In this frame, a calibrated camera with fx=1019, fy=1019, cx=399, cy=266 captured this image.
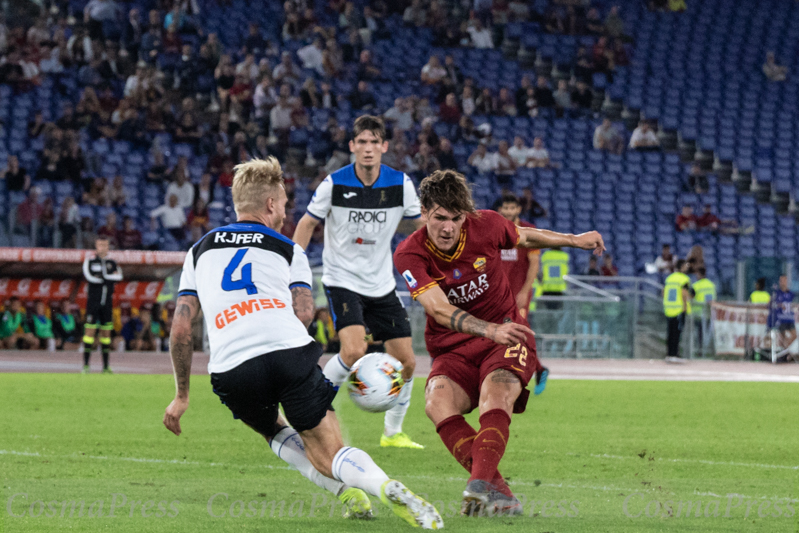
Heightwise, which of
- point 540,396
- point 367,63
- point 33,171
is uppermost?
point 367,63

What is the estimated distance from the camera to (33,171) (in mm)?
21578

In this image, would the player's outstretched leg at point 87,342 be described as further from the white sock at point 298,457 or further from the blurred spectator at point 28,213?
the white sock at point 298,457

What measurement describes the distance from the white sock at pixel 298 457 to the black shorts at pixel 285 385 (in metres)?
0.38

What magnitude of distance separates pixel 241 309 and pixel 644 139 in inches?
908

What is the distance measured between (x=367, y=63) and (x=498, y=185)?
476cm

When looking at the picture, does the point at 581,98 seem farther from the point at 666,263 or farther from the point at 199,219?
the point at 199,219

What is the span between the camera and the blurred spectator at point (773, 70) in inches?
1148

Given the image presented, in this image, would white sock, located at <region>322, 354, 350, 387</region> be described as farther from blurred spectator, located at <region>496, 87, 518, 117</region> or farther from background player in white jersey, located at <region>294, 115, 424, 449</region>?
blurred spectator, located at <region>496, 87, 518, 117</region>

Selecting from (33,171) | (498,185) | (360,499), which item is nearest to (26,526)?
(360,499)

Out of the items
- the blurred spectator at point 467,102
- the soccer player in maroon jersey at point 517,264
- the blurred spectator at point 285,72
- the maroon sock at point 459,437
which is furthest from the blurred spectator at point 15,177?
the maroon sock at point 459,437

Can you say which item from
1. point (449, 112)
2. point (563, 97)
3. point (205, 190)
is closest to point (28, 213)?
point (205, 190)

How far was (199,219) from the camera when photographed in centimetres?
2062

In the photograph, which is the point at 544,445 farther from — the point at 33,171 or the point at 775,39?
the point at 775,39

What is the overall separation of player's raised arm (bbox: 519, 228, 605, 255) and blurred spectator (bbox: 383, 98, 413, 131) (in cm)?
1851
